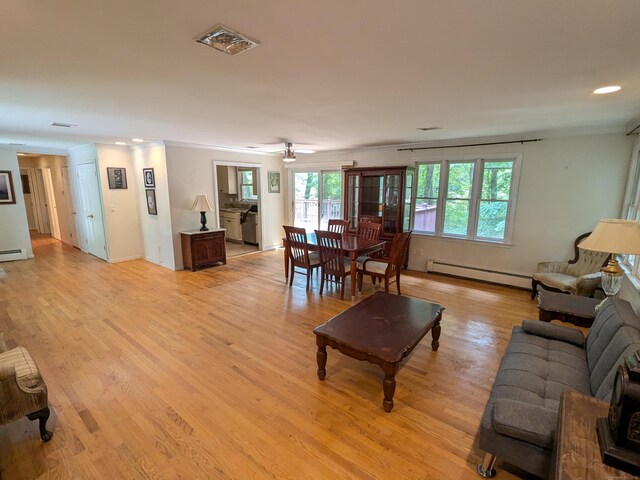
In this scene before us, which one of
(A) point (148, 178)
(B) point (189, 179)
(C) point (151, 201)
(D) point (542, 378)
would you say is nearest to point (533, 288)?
(D) point (542, 378)

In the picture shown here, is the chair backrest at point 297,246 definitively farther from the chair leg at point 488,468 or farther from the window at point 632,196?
the window at point 632,196

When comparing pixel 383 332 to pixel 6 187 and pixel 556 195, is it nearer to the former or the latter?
pixel 556 195

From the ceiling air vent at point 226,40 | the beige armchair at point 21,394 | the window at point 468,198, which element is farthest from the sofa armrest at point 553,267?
the beige armchair at point 21,394

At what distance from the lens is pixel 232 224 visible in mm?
7957

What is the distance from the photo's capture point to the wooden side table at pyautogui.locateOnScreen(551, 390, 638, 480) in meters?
1.00

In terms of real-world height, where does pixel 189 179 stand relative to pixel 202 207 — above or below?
above

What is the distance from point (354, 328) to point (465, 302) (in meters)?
2.38

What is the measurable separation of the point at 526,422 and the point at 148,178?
20.9 ft

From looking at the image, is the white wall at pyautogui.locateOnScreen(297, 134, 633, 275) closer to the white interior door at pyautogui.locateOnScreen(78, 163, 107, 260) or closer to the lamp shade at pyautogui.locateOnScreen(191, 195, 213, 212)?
the lamp shade at pyautogui.locateOnScreen(191, 195, 213, 212)

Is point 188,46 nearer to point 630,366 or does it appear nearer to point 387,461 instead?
point 630,366

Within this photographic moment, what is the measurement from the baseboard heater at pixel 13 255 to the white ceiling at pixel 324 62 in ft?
13.6

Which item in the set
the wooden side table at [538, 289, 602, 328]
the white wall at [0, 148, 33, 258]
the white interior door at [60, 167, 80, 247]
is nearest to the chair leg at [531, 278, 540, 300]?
the wooden side table at [538, 289, 602, 328]

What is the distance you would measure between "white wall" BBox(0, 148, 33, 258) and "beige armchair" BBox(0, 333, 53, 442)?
237 inches

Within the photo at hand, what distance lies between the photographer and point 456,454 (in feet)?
5.90
